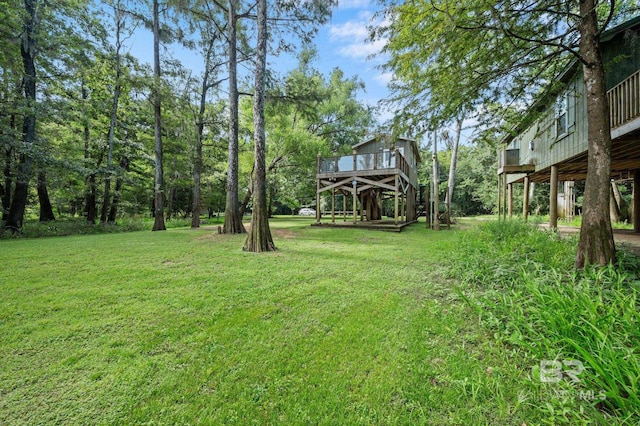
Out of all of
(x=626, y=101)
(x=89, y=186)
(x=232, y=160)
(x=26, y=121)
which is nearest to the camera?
(x=626, y=101)

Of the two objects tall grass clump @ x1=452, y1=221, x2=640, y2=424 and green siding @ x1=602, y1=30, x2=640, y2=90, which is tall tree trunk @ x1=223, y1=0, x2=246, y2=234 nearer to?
tall grass clump @ x1=452, y1=221, x2=640, y2=424

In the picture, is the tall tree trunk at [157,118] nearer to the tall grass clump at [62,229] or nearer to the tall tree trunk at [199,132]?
the tall tree trunk at [199,132]

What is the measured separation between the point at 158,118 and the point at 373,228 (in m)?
11.9

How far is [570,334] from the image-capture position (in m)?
2.18

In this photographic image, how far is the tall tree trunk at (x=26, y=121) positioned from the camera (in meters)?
9.16

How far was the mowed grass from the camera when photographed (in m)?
1.70

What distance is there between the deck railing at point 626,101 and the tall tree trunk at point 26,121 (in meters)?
17.3

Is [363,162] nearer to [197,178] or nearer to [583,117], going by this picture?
[583,117]

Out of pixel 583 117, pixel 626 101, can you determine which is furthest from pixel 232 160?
→ pixel 583 117

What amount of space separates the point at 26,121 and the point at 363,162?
46.7ft

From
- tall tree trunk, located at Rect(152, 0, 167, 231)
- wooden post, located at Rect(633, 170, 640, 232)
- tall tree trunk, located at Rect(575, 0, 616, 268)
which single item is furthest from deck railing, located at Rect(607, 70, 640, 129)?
tall tree trunk, located at Rect(152, 0, 167, 231)

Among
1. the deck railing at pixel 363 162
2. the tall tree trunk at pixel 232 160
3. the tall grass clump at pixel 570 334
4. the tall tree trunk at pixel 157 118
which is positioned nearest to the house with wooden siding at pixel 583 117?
the tall grass clump at pixel 570 334

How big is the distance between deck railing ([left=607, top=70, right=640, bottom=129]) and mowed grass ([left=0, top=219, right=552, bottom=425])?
5.53 meters

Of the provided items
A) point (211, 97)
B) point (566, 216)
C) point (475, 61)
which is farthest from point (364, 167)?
point (566, 216)
